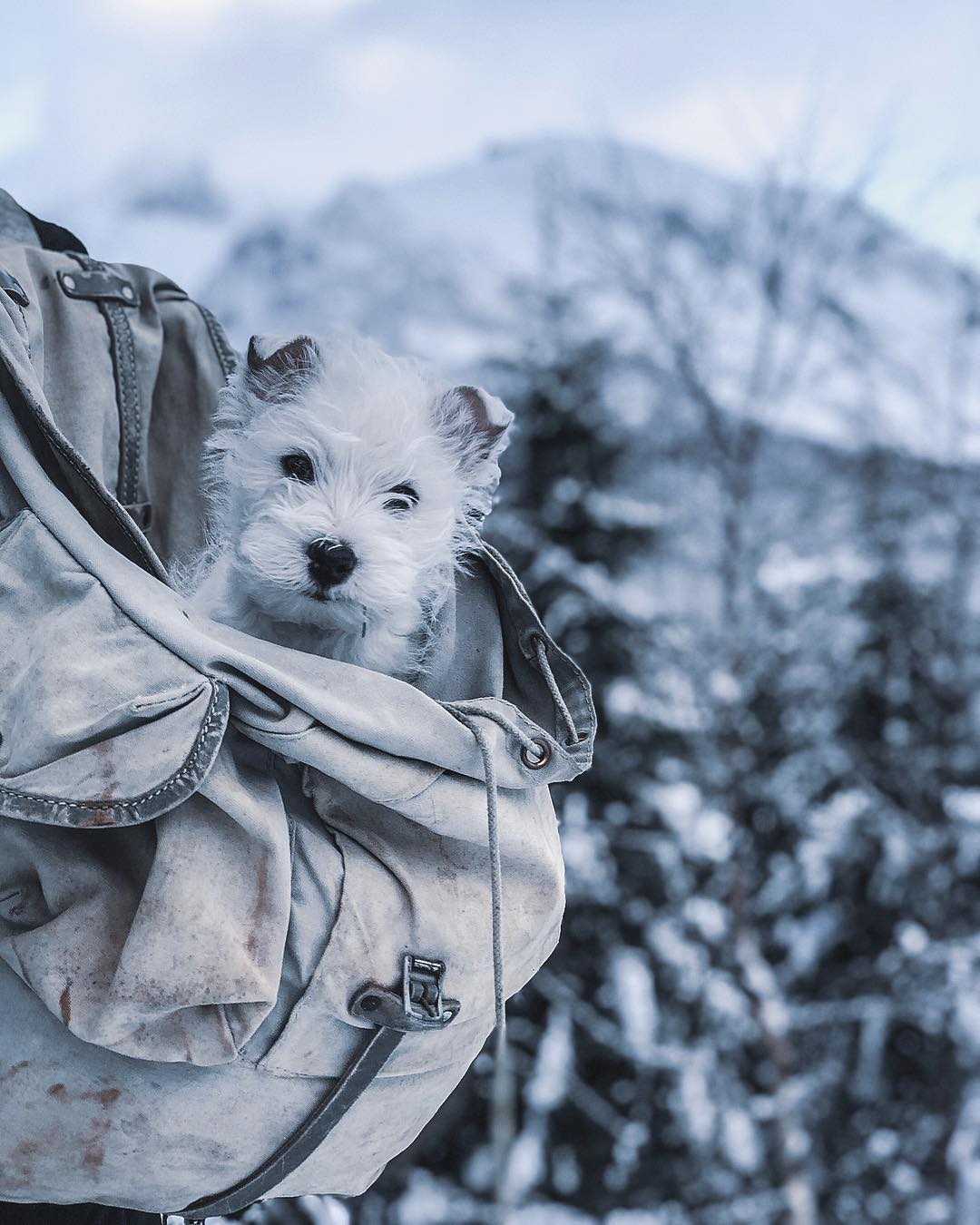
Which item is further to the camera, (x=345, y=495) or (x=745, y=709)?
(x=745, y=709)

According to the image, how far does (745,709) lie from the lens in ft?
12.6

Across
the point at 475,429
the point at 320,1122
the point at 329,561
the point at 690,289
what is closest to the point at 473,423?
the point at 475,429

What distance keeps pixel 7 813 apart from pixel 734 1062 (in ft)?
11.2

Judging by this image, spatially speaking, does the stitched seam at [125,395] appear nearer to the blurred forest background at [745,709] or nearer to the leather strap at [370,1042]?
the leather strap at [370,1042]

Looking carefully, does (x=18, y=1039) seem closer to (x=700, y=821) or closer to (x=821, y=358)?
(x=700, y=821)

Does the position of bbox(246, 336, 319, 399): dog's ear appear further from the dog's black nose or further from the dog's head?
the dog's black nose

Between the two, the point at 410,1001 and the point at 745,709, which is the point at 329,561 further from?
the point at 745,709

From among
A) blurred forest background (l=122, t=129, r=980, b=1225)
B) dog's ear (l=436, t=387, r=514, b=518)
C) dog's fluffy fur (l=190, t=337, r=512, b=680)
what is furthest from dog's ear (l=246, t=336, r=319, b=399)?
blurred forest background (l=122, t=129, r=980, b=1225)

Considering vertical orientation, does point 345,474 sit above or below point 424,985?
above

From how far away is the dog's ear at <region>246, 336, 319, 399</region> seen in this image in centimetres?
116

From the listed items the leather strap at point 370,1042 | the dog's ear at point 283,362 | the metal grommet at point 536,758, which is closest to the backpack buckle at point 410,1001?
the leather strap at point 370,1042

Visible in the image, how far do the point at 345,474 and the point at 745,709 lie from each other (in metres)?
2.96

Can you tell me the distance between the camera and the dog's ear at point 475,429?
119 centimetres

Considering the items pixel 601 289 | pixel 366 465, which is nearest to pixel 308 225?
pixel 601 289
